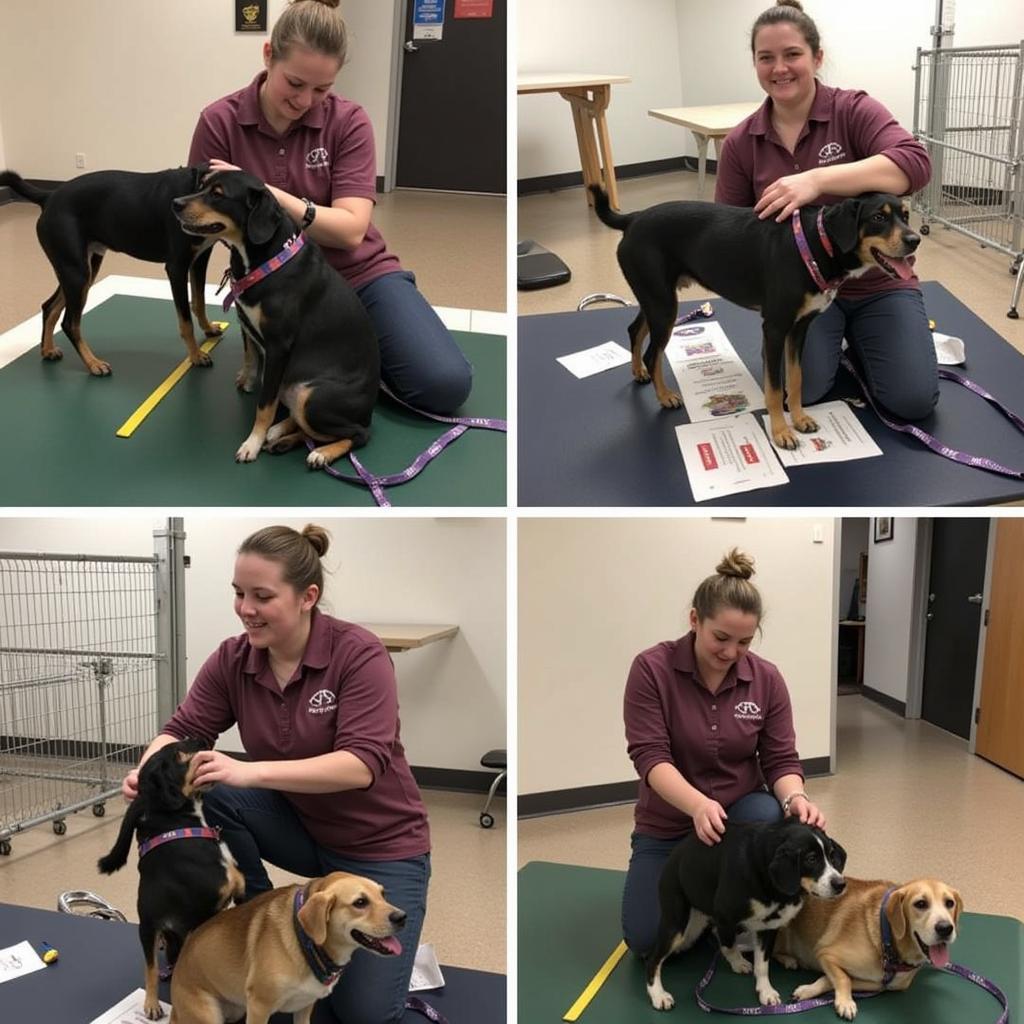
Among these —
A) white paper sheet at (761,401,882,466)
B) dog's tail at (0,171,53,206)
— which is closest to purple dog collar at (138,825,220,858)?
white paper sheet at (761,401,882,466)

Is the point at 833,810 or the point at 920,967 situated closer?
the point at 920,967

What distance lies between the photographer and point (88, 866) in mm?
3738

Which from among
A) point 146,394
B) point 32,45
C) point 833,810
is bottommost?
point 833,810

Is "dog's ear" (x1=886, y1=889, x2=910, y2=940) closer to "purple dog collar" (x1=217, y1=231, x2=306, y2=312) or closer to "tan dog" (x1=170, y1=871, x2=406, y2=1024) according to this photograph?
"tan dog" (x1=170, y1=871, x2=406, y2=1024)

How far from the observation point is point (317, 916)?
1591 millimetres

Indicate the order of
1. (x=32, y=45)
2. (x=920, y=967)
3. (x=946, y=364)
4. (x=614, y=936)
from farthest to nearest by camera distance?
1. (x=32, y=45)
2. (x=946, y=364)
3. (x=614, y=936)
4. (x=920, y=967)

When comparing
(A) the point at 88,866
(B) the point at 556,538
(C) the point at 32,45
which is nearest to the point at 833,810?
(B) the point at 556,538

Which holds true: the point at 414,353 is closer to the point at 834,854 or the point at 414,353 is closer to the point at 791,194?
Result: the point at 791,194

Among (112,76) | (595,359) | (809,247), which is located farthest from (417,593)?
(112,76)

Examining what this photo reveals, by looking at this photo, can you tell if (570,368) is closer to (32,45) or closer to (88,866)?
(88,866)

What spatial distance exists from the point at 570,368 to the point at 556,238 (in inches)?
97.0

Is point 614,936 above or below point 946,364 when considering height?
below

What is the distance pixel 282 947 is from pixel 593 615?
260 centimetres

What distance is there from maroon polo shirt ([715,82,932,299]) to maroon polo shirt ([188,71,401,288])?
99cm
